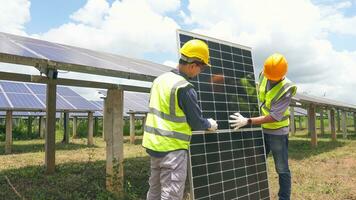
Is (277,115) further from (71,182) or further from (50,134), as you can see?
(50,134)

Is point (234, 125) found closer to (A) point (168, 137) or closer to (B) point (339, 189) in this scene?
(A) point (168, 137)

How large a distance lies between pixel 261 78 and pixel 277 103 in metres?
0.62

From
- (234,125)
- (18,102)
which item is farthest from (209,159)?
(18,102)

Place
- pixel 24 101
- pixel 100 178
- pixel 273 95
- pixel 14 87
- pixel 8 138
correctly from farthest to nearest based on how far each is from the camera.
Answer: pixel 14 87
pixel 24 101
pixel 8 138
pixel 100 178
pixel 273 95

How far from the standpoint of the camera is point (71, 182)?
682 centimetres

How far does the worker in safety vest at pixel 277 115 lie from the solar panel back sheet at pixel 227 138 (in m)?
0.16

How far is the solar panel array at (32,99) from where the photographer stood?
42.2 ft

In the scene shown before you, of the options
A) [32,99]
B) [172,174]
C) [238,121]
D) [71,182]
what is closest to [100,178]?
[71,182]

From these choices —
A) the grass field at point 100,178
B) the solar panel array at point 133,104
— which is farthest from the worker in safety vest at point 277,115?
the solar panel array at point 133,104

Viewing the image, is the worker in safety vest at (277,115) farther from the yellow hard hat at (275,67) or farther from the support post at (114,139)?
the support post at (114,139)

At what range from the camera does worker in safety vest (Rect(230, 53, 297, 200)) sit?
472 cm

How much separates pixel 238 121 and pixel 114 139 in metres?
2.11

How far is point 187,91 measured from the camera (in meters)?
3.31

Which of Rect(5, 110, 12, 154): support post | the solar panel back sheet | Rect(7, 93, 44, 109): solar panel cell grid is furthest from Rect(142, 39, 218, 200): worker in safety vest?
Rect(7, 93, 44, 109): solar panel cell grid
